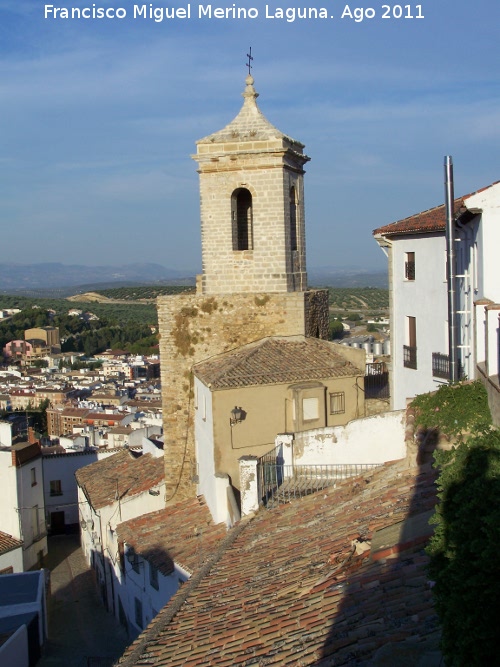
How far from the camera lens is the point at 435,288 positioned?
58.0 feet

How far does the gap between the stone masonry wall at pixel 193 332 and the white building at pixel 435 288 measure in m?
2.91

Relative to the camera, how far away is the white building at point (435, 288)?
1111cm

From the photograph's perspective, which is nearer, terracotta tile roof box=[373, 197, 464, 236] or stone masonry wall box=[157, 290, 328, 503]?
stone masonry wall box=[157, 290, 328, 503]

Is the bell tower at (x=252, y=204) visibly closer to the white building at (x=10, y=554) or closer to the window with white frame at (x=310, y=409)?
the window with white frame at (x=310, y=409)

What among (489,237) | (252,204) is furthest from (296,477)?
(252,204)

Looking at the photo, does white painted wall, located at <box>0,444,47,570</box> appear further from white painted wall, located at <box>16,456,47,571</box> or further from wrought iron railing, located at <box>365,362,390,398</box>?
wrought iron railing, located at <box>365,362,390,398</box>

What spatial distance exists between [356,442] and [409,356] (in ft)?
23.8

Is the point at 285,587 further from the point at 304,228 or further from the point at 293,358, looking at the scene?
the point at 304,228

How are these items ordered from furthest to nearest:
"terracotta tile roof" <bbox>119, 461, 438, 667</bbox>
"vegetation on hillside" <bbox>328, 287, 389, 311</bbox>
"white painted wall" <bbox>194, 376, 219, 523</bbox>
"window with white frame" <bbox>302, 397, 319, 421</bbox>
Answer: "vegetation on hillside" <bbox>328, 287, 389, 311</bbox> < "window with white frame" <bbox>302, 397, 319, 421</bbox> < "white painted wall" <bbox>194, 376, 219, 523</bbox> < "terracotta tile roof" <bbox>119, 461, 438, 667</bbox>

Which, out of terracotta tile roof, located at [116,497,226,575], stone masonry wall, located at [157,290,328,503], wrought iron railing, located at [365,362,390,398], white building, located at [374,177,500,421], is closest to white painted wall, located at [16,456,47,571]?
terracotta tile roof, located at [116,497,226,575]

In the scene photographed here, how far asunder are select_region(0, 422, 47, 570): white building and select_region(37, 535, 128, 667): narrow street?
1.02 metres

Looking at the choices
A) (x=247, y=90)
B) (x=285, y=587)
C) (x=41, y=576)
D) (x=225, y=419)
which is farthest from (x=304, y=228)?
(x=285, y=587)

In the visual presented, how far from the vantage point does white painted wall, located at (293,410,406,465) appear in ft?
38.6

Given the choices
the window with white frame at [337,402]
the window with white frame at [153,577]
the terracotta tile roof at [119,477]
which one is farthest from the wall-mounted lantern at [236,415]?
the terracotta tile roof at [119,477]
